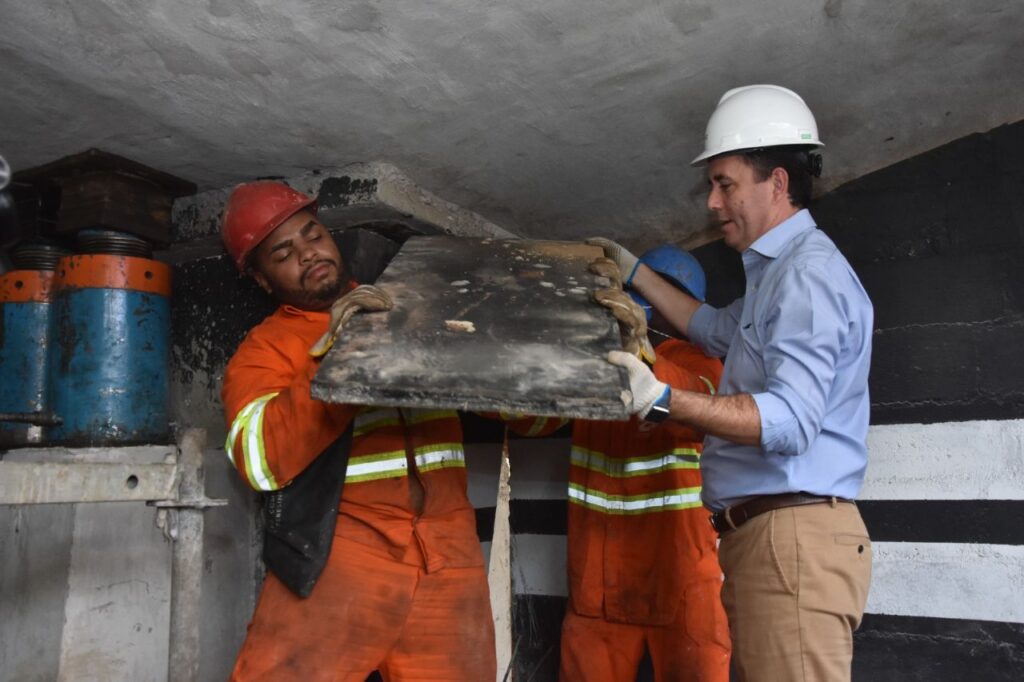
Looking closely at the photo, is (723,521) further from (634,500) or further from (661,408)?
(634,500)

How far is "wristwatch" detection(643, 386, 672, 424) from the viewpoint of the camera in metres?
1.75

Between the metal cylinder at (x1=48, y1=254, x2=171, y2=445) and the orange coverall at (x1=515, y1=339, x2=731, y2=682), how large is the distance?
125cm

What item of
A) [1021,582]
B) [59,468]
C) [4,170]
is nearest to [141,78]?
[4,170]

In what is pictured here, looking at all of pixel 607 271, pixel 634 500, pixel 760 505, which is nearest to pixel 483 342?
pixel 607 271

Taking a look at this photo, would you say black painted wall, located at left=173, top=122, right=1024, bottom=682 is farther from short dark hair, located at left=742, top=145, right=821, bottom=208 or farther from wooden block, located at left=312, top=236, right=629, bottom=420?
short dark hair, located at left=742, top=145, right=821, bottom=208

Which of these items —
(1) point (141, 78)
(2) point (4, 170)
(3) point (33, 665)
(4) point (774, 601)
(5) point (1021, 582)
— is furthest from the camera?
(5) point (1021, 582)

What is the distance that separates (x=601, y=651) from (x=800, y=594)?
1.12 m

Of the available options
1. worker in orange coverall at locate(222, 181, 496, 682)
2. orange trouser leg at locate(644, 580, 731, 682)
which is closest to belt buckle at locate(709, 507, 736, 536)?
orange trouser leg at locate(644, 580, 731, 682)

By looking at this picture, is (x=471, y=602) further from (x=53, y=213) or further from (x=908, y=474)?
(x=53, y=213)

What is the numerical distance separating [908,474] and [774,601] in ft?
4.30

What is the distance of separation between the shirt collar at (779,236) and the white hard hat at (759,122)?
22cm

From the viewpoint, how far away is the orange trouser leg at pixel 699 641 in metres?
2.59

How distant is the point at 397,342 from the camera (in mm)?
1871

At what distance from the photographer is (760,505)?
6.35 feet
